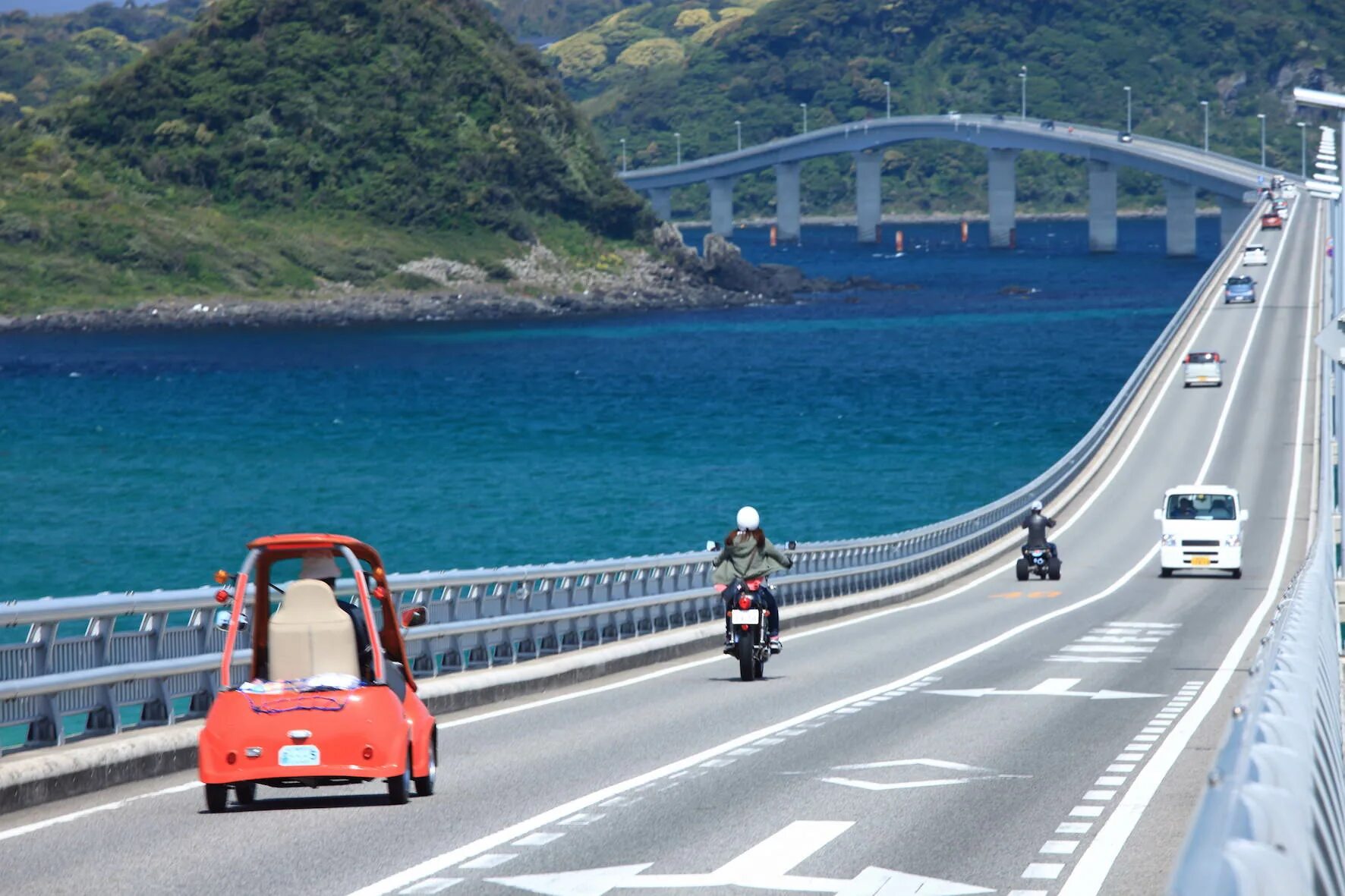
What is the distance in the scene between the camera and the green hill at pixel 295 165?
550ft

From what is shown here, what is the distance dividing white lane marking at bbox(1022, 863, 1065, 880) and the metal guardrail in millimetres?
1816

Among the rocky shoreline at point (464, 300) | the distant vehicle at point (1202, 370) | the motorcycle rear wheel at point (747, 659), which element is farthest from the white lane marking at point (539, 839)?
the rocky shoreline at point (464, 300)

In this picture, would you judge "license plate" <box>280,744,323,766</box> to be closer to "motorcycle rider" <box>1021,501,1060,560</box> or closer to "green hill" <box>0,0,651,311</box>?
"motorcycle rider" <box>1021,501,1060,560</box>

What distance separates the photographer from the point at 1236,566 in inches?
1871

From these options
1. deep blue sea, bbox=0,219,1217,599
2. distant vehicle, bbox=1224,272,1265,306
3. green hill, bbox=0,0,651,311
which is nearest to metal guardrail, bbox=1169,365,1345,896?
deep blue sea, bbox=0,219,1217,599

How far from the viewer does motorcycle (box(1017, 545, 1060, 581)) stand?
45969 mm

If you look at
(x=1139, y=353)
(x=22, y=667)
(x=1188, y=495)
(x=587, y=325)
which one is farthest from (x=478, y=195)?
A: (x=22, y=667)

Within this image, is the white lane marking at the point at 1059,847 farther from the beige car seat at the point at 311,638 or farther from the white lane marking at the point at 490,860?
the beige car seat at the point at 311,638

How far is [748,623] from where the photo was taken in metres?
21.2

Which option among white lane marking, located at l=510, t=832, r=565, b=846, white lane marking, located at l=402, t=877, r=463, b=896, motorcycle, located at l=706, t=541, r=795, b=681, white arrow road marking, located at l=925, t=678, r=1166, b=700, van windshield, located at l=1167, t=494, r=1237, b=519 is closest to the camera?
white lane marking, located at l=402, t=877, r=463, b=896

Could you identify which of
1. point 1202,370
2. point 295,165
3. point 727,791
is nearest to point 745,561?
point 727,791

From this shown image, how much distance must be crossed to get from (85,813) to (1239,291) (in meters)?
105

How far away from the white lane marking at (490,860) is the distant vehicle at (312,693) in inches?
46.2

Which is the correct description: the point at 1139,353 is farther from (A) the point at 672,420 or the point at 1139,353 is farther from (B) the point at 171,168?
(B) the point at 171,168
